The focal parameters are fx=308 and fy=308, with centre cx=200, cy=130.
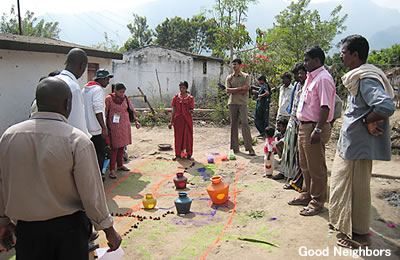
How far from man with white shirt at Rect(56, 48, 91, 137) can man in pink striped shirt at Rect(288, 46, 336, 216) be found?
8.25ft

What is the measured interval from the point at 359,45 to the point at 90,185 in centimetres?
263

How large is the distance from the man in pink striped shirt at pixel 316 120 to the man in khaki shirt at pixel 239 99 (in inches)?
124

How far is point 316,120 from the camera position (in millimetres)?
3584

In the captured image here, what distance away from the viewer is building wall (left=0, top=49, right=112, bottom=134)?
6.11 meters

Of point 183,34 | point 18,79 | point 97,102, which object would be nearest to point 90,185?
point 97,102

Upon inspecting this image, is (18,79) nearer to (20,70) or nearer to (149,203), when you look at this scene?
(20,70)

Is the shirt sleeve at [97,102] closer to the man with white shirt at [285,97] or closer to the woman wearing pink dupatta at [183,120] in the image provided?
the woman wearing pink dupatta at [183,120]

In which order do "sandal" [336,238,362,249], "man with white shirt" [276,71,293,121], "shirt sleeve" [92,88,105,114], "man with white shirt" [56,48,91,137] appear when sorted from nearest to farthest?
1. "sandal" [336,238,362,249]
2. "man with white shirt" [56,48,91,137]
3. "shirt sleeve" [92,88,105,114]
4. "man with white shirt" [276,71,293,121]

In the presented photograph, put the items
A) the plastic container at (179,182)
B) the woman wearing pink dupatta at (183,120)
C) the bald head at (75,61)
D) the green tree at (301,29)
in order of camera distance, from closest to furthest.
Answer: the bald head at (75,61)
the plastic container at (179,182)
the woman wearing pink dupatta at (183,120)
the green tree at (301,29)

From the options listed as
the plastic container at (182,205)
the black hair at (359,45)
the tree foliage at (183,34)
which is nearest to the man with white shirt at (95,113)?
the plastic container at (182,205)

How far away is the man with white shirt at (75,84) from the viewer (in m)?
3.21

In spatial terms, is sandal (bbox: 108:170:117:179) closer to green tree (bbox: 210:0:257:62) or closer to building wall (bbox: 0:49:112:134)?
building wall (bbox: 0:49:112:134)

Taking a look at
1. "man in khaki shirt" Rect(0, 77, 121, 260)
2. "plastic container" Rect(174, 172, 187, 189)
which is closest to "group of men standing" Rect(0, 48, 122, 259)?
"man in khaki shirt" Rect(0, 77, 121, 260)

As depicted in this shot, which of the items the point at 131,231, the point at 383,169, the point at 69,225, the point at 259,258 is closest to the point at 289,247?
the point at 259,258
